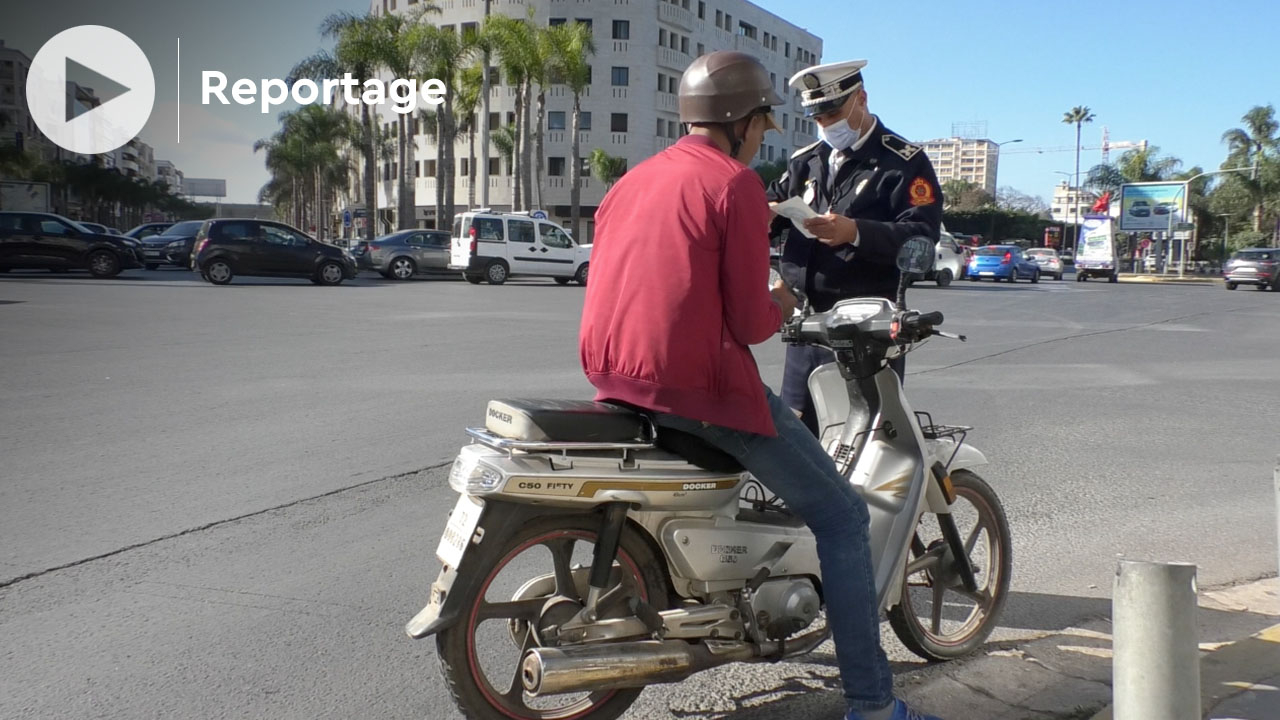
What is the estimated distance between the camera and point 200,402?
8125 millimetres

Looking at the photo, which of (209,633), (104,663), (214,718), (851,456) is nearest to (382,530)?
(209,633)

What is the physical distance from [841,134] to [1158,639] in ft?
6.65

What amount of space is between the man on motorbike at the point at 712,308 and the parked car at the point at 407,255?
28854 mm

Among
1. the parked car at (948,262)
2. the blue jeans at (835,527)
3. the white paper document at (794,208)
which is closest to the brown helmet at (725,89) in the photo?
the white paper document at (794,208)

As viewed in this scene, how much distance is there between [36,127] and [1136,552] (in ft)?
399

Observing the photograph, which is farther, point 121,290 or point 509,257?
point 509,257

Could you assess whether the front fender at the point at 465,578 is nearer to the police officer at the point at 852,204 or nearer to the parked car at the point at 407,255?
the police officer at the point at 852,204

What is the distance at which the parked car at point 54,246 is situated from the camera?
2531cm

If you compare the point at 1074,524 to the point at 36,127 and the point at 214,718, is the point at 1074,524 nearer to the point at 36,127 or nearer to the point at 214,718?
the point at 214,718

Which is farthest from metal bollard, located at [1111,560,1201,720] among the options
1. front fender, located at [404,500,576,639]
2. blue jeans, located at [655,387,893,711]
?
front fender, located at [404,500,576,639]

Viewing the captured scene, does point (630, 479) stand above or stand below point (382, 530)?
above

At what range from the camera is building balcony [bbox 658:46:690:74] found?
70562 millimetres

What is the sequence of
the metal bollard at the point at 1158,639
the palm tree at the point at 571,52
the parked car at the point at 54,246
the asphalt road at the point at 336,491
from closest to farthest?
the metal bollard at the point at 1158,639 → the asphalt road at the point at 336,491 → the parked car at the point at 54,246 → the palm tree at the point at 571,52

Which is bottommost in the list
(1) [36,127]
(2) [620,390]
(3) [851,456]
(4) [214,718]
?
(4) [214,718]
